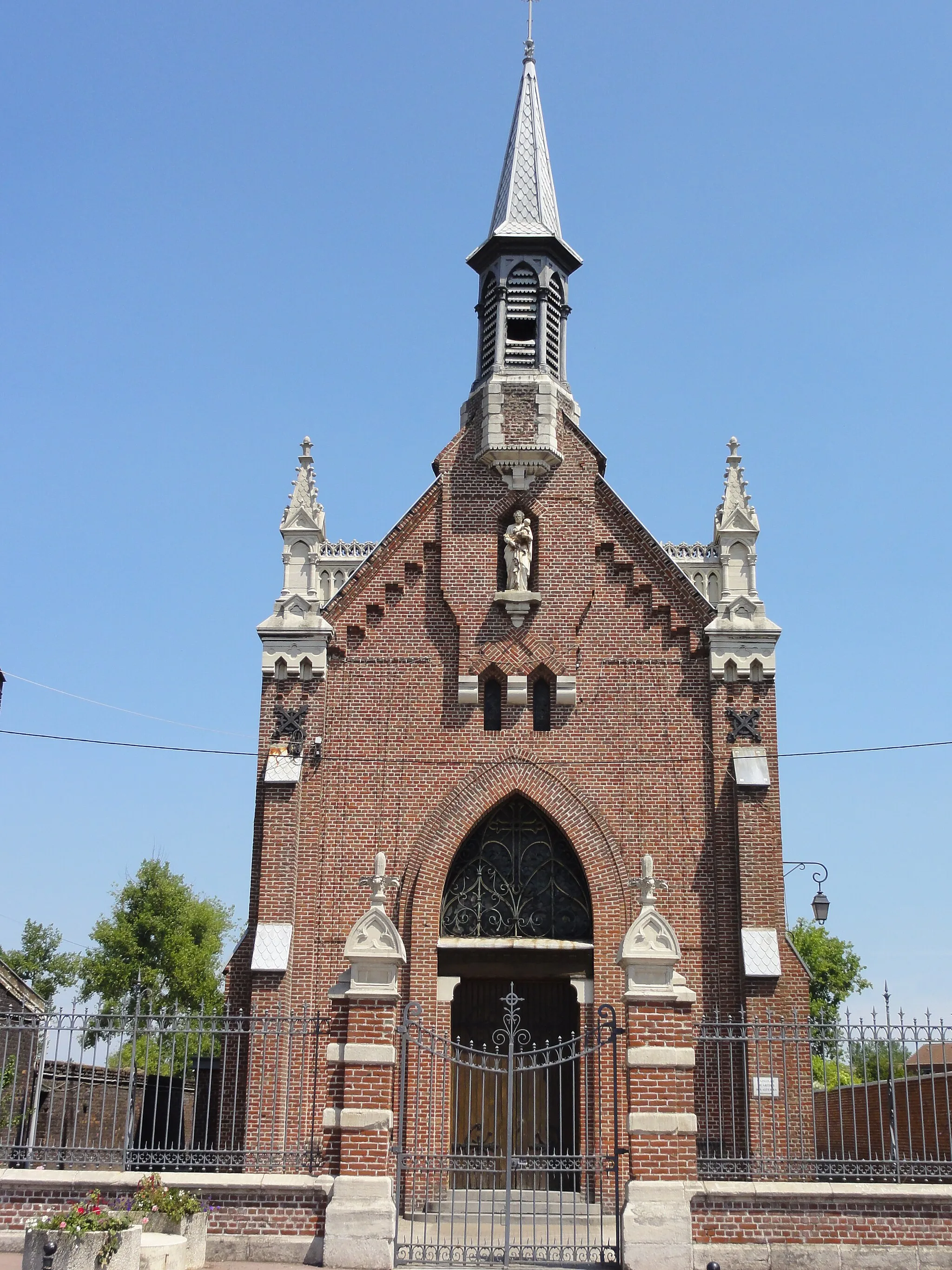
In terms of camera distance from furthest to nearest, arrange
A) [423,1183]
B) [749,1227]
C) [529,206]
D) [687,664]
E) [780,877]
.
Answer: [529,206] < [687,664] < [780,877] < [423,1183] < [749,1227]

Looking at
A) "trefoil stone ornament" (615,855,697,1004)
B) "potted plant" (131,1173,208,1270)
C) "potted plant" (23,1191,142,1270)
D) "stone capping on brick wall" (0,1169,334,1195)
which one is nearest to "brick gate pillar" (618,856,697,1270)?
"trefoil stone ornament" (615,855,697,1004)

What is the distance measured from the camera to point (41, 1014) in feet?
48.4

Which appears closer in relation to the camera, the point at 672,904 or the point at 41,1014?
the point at 41,1014

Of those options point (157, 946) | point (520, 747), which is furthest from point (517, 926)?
point (157, 946)

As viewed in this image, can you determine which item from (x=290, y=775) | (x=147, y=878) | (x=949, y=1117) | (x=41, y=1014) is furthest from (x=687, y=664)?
(x=147, y=878)

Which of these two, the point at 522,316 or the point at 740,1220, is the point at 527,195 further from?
the point at 740,1220

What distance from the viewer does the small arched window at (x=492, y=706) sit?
20.1m

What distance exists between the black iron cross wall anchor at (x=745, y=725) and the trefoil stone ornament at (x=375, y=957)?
7.27 metres

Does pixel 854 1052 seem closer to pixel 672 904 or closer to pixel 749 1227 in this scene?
pixel 749 1227

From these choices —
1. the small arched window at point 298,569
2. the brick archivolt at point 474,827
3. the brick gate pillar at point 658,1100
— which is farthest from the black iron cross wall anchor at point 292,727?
the brick gate pillar at point 658,1100

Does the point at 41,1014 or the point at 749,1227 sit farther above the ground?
the point at 41,1014

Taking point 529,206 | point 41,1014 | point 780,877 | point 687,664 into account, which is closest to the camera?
point 41,1014

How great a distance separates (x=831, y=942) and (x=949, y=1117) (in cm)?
4001

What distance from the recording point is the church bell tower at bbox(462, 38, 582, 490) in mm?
21203
